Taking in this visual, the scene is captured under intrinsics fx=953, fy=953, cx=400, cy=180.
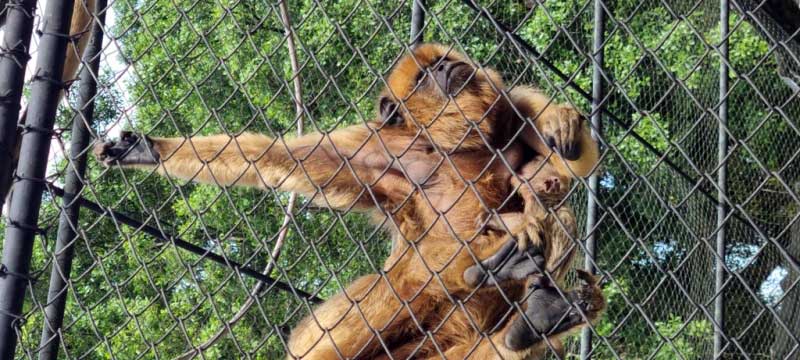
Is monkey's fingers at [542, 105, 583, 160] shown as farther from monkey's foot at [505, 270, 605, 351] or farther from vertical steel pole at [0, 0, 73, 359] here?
vertical steel pole at [0, 0, 73, 359]

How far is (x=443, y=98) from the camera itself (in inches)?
183

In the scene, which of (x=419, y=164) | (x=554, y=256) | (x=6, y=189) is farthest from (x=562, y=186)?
(x=6, y=189)

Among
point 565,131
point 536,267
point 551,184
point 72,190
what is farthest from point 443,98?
point 72,190

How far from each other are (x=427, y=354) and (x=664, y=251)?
7.34 metres

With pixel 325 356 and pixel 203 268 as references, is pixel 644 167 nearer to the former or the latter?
pixel 203 268

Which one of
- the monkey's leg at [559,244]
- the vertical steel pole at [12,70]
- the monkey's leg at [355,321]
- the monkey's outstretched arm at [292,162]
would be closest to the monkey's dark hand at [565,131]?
the monkey's leg at [559,244]

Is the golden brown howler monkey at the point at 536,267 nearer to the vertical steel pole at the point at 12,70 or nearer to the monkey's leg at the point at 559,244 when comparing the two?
the monkey's leg at the point at 559,244

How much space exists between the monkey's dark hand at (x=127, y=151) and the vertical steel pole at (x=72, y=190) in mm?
108

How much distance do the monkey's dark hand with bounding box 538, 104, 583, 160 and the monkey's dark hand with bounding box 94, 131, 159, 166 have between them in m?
1.71

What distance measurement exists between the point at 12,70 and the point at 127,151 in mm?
785

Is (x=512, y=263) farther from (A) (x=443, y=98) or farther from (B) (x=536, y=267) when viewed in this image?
(A) (x=443, y=98)

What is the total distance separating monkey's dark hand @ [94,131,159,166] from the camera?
13.6ft

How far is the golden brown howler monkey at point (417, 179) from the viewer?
4223mm

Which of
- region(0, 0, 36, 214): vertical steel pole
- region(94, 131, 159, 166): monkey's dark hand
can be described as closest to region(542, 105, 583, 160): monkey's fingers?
region(94, 131, 159, 166): monkey's dark hand
